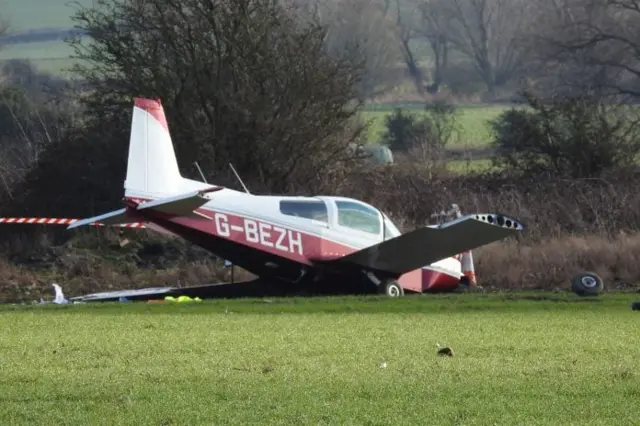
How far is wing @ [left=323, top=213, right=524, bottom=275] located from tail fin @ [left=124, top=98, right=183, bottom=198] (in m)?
3.20

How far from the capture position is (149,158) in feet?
75.3

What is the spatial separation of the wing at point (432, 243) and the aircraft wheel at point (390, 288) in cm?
21

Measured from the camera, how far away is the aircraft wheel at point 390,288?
24219mm

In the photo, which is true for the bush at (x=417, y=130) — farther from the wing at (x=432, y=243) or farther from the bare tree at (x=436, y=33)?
Answer: the bare tree at (x=436, y=33)

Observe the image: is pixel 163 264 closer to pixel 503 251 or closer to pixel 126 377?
pixel 503 251

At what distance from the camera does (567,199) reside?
3241cm

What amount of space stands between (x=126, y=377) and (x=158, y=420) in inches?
73.7

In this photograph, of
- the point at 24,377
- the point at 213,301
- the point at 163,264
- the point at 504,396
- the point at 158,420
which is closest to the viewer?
the point at 158,420

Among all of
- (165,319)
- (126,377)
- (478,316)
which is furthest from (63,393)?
(478,316)

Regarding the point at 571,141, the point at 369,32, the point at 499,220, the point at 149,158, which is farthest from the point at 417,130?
the point at 369,32

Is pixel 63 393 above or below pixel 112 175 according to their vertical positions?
below

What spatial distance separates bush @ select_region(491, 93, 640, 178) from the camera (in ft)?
118

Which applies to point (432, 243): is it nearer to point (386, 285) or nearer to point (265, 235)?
point (386, 285)

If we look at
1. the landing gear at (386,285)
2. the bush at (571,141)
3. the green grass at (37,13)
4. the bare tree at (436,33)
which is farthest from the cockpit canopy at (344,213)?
the green grass at (37,13)
